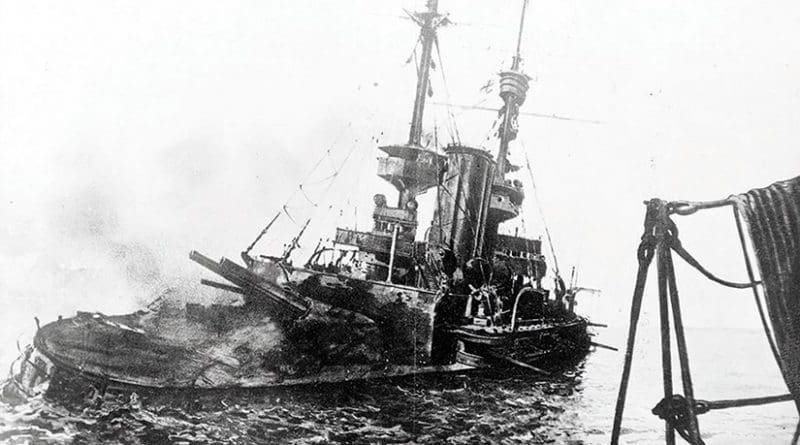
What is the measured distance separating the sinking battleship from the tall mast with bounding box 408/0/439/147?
0.16 feet

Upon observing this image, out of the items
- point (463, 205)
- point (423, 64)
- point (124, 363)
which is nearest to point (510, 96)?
point (423, 64)

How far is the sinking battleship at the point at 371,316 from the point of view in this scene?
6.64 metres

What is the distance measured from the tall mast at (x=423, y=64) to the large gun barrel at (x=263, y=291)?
376 inches

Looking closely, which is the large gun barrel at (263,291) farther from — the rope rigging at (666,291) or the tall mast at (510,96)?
the tall mast at (510,96)

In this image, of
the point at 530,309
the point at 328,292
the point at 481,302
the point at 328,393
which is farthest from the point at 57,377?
the point at 530,309

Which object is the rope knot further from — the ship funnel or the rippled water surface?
the ship funnel

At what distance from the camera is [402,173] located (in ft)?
51.1

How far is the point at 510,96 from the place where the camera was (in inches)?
833

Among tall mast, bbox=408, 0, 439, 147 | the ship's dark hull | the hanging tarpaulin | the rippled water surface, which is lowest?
the rippled water surface

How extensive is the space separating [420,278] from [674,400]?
9.17 meters

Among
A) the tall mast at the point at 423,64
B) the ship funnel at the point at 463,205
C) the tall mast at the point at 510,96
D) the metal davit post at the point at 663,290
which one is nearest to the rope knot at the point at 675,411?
the metal davit post at the point at 663,290

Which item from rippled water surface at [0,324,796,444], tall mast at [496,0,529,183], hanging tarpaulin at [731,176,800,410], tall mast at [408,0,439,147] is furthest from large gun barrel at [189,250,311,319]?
tall mast at [496,0,529,183]

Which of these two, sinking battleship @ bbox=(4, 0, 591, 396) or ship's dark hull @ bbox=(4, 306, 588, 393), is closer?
ship's dark hull @ bbox=(4, 306, 588, 393)

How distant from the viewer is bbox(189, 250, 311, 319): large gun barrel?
289 inches
